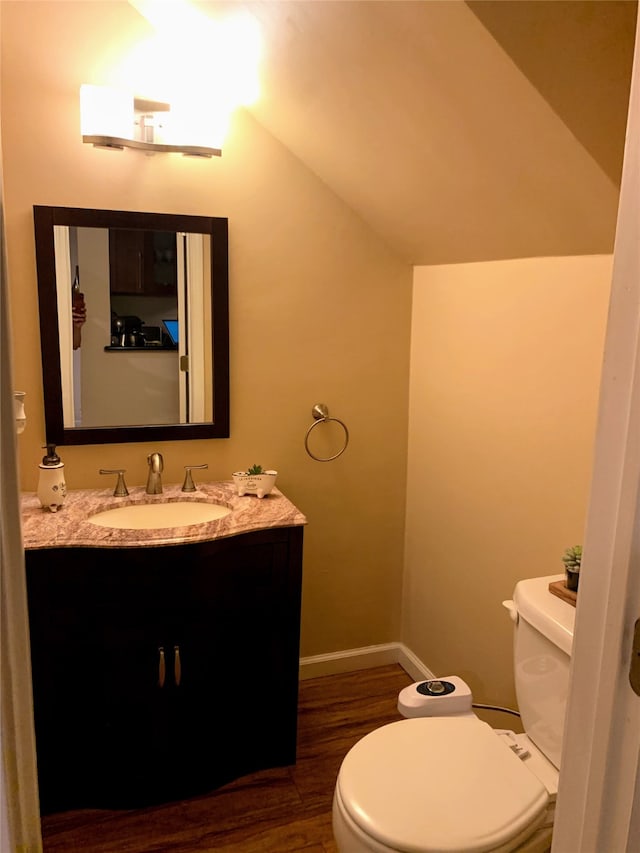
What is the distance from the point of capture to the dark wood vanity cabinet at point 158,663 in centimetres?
185

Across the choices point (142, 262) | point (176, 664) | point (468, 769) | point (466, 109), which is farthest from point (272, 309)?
point (468, 769)

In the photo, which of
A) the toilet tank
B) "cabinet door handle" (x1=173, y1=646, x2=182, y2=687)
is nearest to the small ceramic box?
"cabinet door handle" (x1=173, y1=646, x2=182, y2=687)

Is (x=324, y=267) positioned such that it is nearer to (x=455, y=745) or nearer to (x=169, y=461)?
(x=169, y=461)

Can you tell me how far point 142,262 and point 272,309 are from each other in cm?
48

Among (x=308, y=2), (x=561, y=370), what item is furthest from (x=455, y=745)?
(x=308, y=2)

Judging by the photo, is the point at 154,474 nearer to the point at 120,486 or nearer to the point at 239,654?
the point at 120,486

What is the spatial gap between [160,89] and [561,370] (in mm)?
1511

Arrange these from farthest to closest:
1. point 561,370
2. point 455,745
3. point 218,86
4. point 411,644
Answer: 1. point 411,644
2. point 218,86
3. point 561,370
4. point 455,745

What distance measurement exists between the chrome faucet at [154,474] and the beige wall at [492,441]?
A: 100 centimetres

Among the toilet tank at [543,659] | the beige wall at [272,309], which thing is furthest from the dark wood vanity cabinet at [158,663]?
the toilet tank at [543,659]

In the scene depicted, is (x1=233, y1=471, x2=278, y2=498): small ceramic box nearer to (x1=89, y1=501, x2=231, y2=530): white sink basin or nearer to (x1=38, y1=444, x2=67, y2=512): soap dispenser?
(x1=89, y1=501, x2=231, y2=530): white sink basin

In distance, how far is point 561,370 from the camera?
5.78 feet

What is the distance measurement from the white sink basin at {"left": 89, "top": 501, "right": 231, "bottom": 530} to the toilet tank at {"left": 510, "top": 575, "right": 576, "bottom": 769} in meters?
1.01

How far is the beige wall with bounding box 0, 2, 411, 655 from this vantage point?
2012mm
